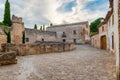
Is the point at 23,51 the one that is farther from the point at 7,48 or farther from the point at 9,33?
the point at 9,33

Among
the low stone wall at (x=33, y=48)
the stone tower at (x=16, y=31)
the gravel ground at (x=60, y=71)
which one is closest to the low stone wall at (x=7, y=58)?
the gravel ground at (x=60, y=71)

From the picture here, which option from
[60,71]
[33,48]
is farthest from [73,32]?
[60,71]

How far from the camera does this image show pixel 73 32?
4419 cm

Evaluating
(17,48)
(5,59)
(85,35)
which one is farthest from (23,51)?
(85,35)

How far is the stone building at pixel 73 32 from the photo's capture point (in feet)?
142

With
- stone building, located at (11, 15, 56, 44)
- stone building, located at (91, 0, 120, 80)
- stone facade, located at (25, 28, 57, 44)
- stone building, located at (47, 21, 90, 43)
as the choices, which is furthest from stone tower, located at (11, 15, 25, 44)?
stone building, located at (47, 21, 90, 43)

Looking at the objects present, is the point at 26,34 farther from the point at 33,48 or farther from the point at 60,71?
the point at 60,71

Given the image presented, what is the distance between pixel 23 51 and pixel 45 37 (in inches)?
963

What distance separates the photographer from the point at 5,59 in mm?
9773

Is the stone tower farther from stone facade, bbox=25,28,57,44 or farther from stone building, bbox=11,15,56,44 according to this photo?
stone facade, bbox=25,28,57,44

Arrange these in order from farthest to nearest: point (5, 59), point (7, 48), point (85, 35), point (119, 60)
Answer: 1. point (85, 35)
2. point (7, 48)
3. point (5, 59)
4. point (119, 60)

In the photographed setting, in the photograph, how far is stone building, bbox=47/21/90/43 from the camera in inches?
1705

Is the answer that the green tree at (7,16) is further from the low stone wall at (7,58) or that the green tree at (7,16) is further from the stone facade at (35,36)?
the low stone wall at (7,58)

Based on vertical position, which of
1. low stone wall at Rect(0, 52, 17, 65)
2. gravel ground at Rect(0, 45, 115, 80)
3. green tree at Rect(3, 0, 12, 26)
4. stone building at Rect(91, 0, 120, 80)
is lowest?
gravel ground at Rect(0, 45, 115, 80)
